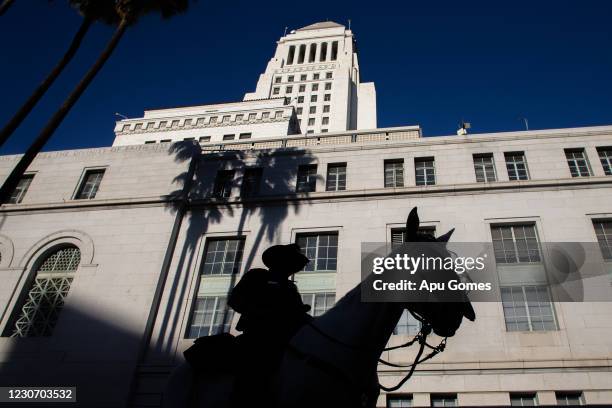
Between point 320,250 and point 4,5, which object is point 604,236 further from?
point 4,5

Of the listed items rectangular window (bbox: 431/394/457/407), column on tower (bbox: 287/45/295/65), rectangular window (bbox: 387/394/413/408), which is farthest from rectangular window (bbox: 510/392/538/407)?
column on tower (bbox: 287/45/295/65)

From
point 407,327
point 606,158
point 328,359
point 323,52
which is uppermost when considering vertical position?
point 323,52

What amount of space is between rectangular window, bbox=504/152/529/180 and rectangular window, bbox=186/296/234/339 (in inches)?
545

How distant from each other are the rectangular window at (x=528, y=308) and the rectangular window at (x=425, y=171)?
19.5 feet

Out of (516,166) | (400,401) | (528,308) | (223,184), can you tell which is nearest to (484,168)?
(516,166)

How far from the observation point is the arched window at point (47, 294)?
55.8 feet

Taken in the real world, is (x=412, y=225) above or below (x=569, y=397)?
below

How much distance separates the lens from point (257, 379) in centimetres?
488

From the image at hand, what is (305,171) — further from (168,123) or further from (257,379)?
(168,123)

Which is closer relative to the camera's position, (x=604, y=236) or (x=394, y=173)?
(x=604, y=236)

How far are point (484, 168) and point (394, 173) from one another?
4089 millimetres

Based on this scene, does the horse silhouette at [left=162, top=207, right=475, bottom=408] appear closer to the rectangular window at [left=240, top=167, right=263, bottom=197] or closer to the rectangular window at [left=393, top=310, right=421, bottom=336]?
the rectangular window at [left=393, top=310, right=421, bottom=336]

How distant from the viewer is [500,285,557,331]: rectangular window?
14.2m

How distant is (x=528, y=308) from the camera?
14586 millimetres
